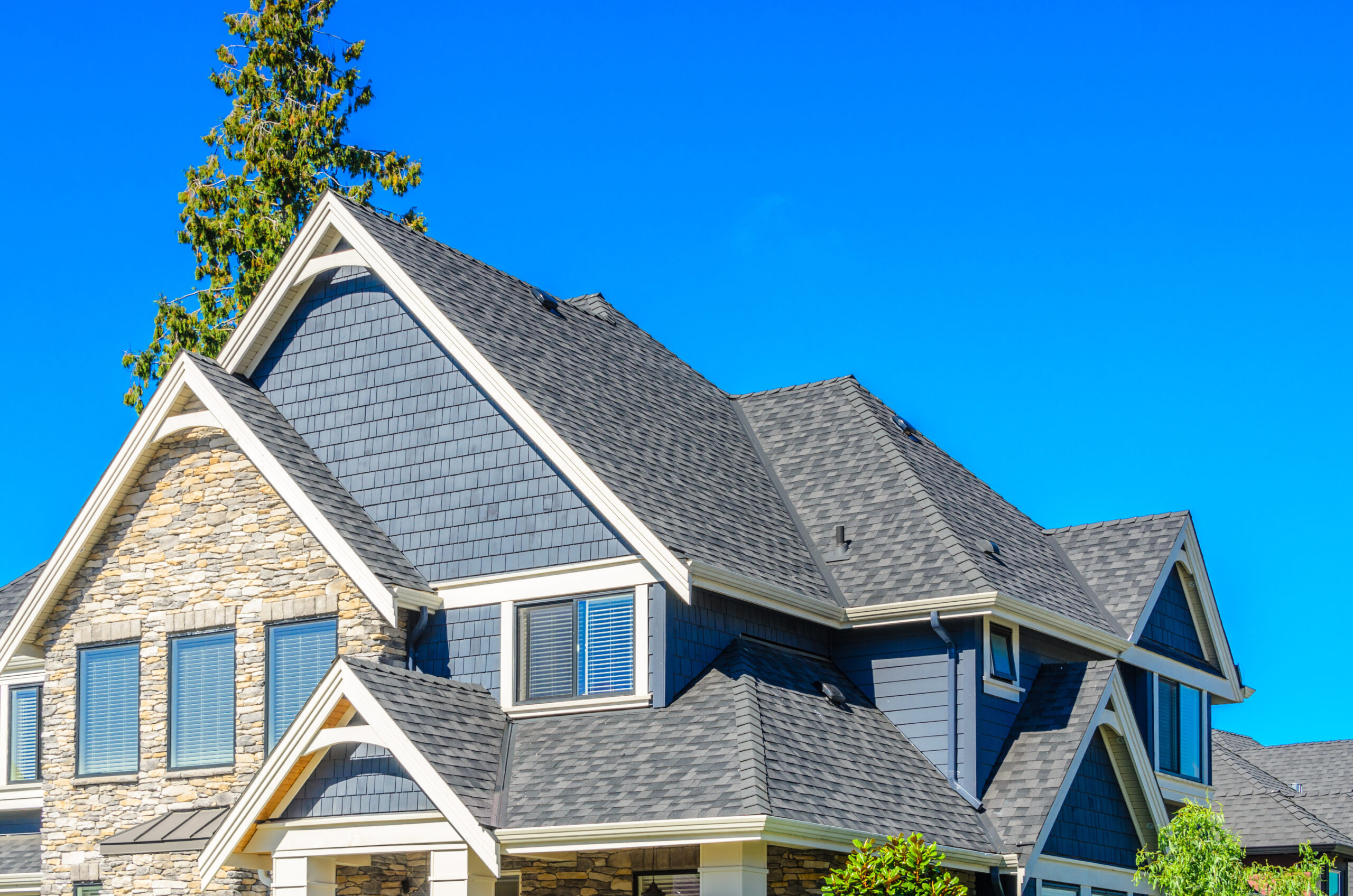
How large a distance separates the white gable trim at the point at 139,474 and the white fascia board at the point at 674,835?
5.49 metres

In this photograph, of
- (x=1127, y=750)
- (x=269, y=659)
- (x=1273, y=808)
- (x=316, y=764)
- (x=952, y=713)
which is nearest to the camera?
(x=316, y=764)

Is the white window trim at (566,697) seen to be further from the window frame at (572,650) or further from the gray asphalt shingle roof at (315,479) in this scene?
the gray asphalt shingle roof at (315,479)

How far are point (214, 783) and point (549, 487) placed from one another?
5435mm

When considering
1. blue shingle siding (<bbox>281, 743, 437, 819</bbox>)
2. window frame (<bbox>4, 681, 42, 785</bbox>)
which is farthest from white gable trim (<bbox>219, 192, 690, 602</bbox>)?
window frame (<bbox>4, 681, 42, 785</bbox>)

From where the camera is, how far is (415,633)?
64.8 feet

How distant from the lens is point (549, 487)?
19656 mm

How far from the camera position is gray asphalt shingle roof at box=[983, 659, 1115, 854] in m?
19.3

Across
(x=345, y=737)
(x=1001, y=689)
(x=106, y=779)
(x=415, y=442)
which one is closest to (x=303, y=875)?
(x=345, y=737)

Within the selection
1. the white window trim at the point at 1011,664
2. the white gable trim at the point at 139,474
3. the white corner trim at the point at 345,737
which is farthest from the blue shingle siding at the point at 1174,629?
the white gable trim at the point at 139,474

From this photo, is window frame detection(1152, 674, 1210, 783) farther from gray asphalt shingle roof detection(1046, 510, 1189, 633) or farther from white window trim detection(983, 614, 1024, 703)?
white window trim detection(983, 614, 1024, 703)

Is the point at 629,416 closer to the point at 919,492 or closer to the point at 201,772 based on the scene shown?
the point at 919,492

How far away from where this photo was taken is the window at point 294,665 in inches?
768

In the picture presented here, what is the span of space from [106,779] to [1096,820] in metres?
12.5

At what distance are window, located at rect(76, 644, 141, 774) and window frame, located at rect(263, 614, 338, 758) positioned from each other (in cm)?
199
